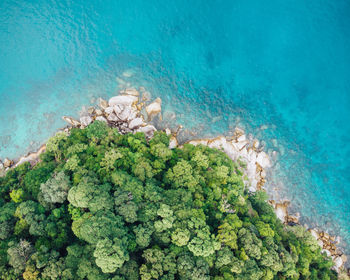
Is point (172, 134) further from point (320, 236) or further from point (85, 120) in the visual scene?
point (320, 236)

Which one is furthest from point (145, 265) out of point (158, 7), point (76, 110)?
point (158, 7)

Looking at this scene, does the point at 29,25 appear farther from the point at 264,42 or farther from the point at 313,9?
the point at 313,9

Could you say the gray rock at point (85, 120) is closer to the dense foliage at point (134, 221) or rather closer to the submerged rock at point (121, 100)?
the submerged rock at point (121, 100)

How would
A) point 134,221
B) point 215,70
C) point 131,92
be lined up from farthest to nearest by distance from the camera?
point 215,70 < point 131,92 < point 134,221

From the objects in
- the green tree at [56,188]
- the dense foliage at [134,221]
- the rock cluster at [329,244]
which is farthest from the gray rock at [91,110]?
the rock cluster at [329,244]

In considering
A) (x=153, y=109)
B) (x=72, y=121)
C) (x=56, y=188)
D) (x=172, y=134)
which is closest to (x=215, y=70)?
(x=153, y=109)

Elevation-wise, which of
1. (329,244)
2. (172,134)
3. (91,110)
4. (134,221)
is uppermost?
(172,134)
